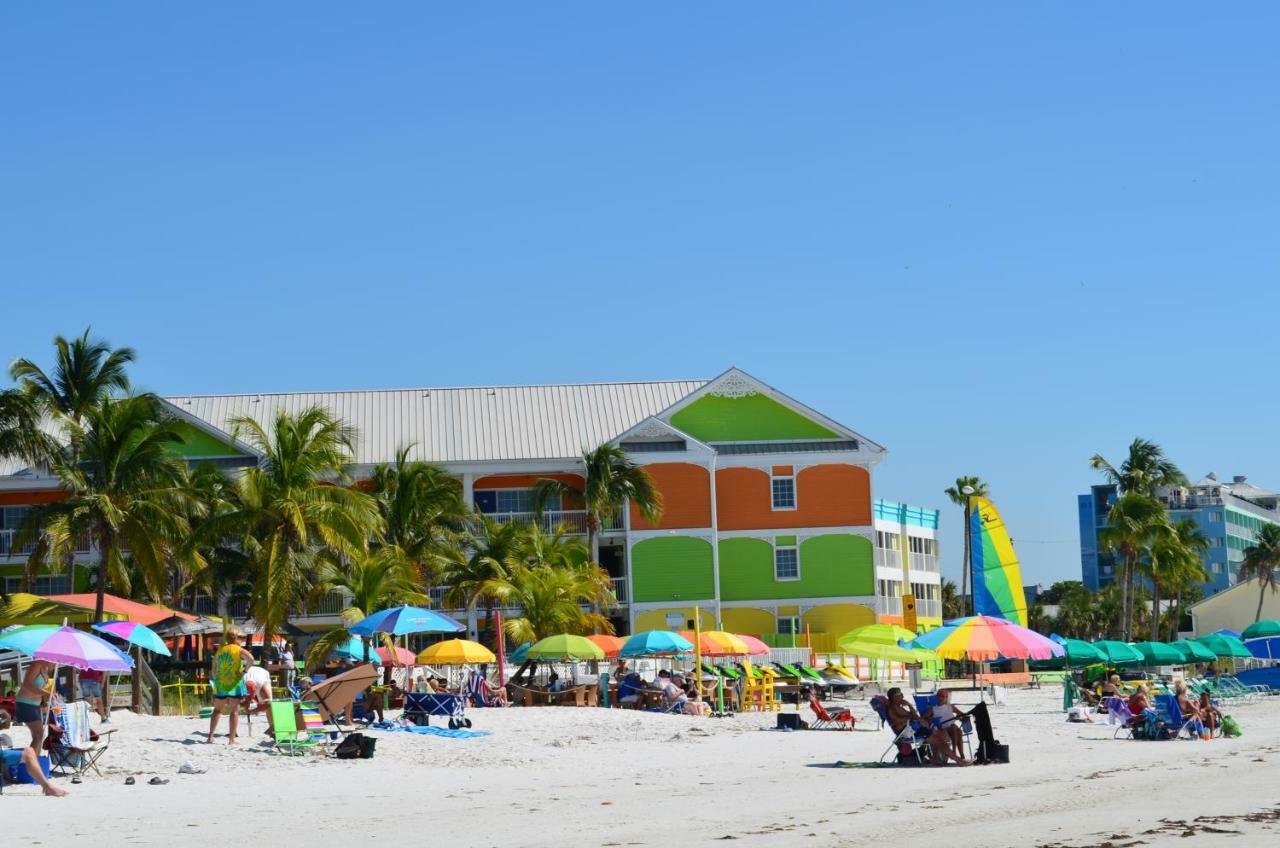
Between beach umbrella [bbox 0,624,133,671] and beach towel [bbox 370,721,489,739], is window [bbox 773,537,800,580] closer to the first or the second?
beach towel [bbox 370,721,489,739]

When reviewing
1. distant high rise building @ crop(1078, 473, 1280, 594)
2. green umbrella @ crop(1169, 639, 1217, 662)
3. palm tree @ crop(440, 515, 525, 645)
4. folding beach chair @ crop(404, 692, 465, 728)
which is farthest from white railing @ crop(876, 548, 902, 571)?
distant high rise building @ crop(1078, 473, 1280, 594)

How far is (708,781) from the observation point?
18.0 metres

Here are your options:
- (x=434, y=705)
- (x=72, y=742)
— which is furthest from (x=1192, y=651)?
(x=72, y=742)

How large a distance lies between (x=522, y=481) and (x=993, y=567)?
779 inches

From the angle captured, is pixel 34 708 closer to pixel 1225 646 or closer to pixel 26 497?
pixel 26 497

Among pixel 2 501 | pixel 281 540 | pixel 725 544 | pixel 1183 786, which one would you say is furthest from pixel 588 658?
pixel 2 501

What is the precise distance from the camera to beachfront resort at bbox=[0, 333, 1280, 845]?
17328 mm

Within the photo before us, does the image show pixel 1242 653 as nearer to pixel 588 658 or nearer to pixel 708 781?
pixel 588 658

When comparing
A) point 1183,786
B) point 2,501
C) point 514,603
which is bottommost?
point 1183,786

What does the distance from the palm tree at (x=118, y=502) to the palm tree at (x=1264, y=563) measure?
60.6m

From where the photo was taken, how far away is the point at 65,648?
17.7 m

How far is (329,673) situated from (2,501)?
79.0 feet

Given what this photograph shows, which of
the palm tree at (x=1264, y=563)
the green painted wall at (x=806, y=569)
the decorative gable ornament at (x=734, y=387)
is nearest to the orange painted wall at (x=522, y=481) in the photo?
the green painted wall at (x=806, y=569)

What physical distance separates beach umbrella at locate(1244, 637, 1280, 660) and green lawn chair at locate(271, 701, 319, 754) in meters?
30.2
